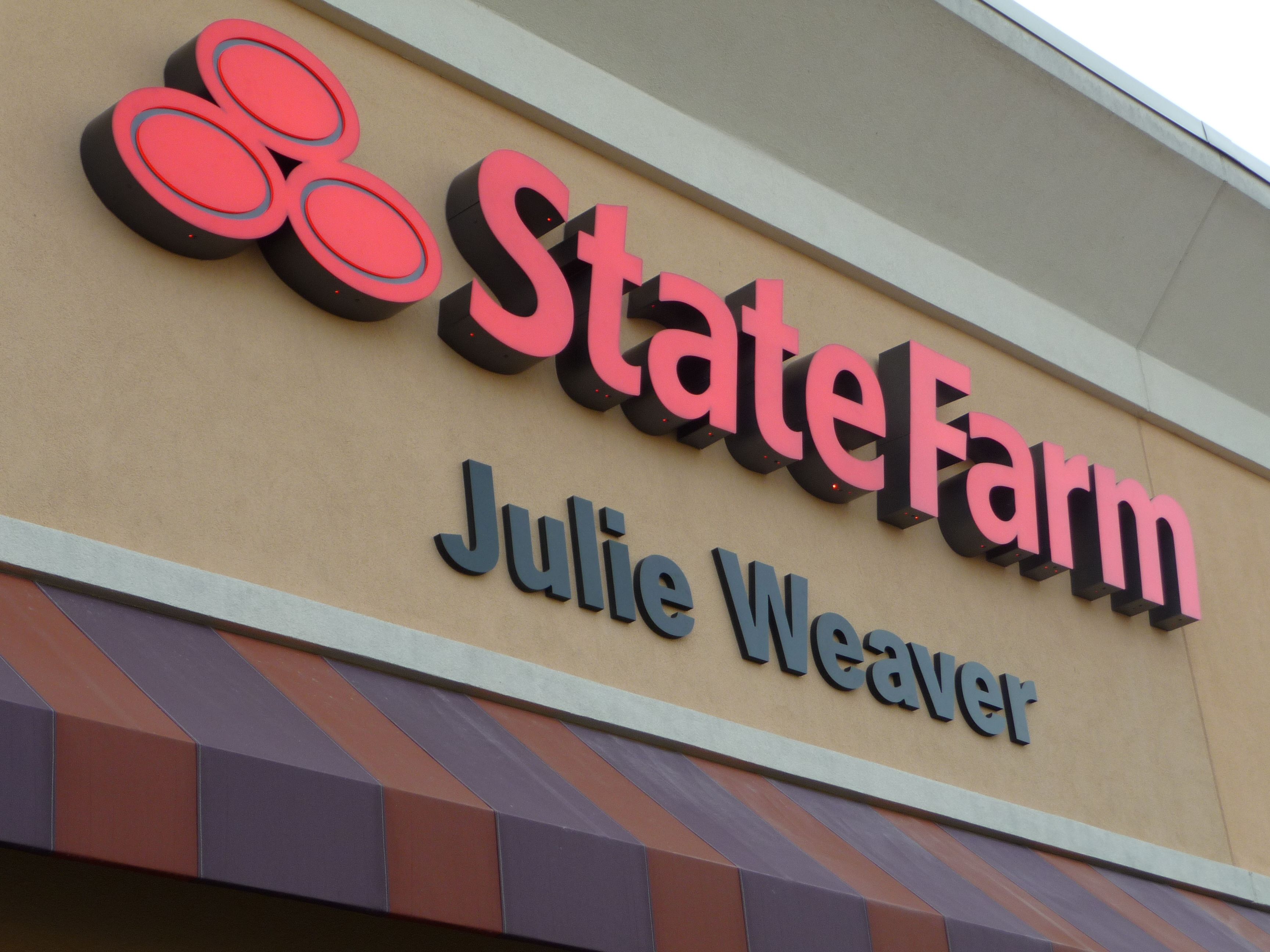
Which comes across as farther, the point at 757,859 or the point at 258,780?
the point at 757,859

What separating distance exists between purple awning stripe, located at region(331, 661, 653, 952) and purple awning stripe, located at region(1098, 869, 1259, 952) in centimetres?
468

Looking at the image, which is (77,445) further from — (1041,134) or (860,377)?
(1041,134)

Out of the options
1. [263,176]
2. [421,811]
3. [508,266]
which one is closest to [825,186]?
[508,266]

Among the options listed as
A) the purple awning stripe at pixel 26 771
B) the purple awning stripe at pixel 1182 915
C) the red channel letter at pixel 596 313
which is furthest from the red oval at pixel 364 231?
the purple awning stripe at pixel 1182 915

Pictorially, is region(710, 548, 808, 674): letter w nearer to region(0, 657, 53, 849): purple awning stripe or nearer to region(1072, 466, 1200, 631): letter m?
region(1072, 466, 1200, 631): letter m

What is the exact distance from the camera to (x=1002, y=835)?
948cm

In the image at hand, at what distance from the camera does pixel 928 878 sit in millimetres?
8047

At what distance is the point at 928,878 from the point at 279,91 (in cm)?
526

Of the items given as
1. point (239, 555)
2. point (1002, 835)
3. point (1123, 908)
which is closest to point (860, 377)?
point (1002, 835)

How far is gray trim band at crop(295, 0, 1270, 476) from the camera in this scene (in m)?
8.82

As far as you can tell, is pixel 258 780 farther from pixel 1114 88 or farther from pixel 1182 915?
pixel 1114 88

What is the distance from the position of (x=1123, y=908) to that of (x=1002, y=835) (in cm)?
81

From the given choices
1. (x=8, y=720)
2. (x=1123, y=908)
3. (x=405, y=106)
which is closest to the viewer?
(x=8, y=720)

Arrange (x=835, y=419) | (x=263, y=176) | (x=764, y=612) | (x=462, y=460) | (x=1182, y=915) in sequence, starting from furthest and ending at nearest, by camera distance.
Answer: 1. (x=1182, y=915)
2. (x=835, y=419)
3. (x=764, y=612)
4. (x=462, y=460)
5. (x=263, y=176)
